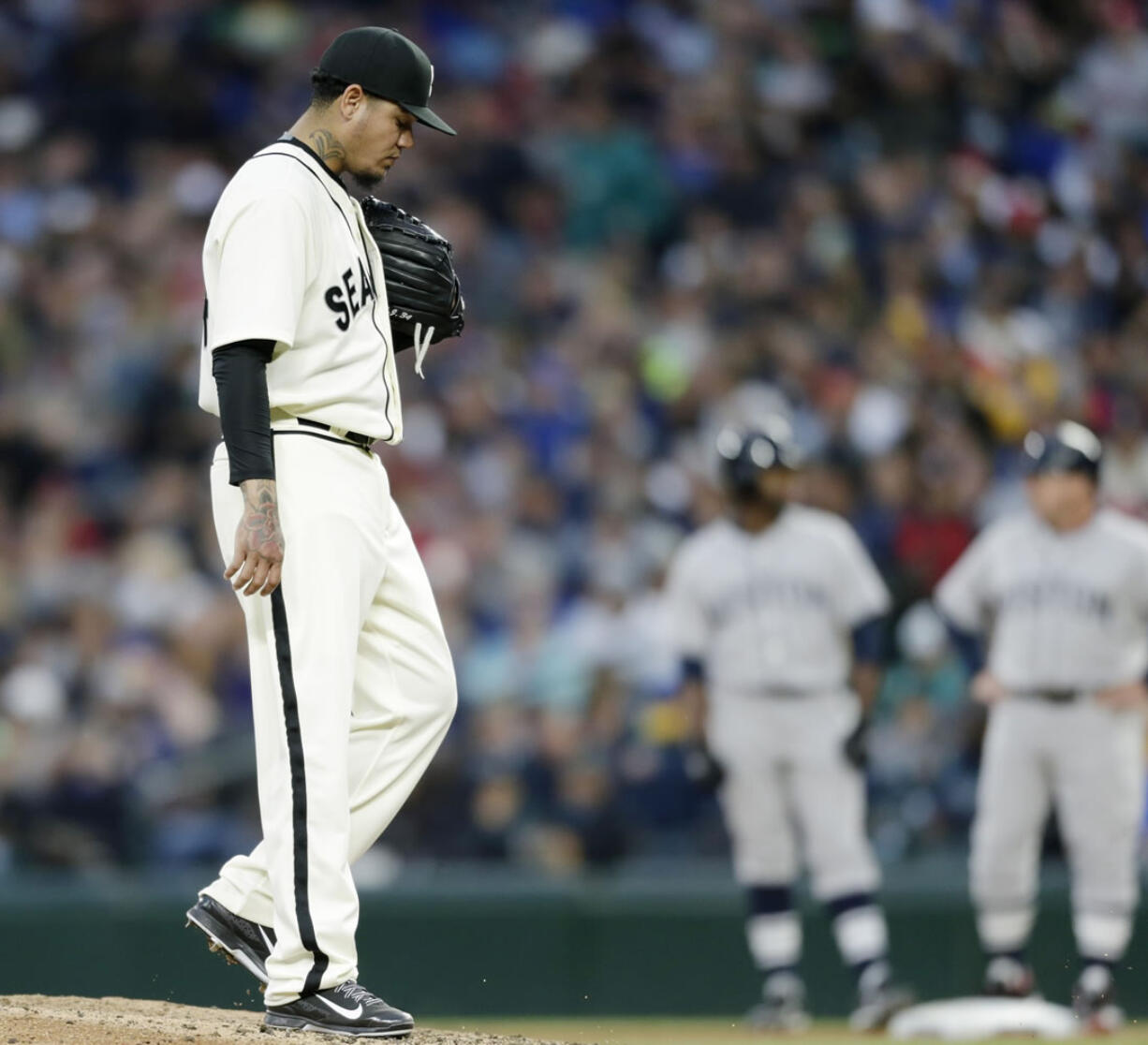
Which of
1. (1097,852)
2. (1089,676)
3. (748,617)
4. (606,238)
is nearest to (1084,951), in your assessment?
(1097,852)

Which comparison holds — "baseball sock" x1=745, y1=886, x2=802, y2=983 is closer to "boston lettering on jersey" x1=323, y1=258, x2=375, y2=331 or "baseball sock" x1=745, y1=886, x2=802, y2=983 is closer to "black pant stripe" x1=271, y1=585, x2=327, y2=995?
"black pant stripe" x1=271, y1=585, x2=327, y2=995

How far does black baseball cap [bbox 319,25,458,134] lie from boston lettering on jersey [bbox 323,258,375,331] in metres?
0.33

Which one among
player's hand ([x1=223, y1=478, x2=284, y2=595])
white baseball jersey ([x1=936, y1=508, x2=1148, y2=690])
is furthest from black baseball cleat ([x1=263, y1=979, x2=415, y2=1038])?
white baseball jersey ([x1=936, y1=508, x2=1148, y2=690])

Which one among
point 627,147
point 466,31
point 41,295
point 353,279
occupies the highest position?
point 466,31

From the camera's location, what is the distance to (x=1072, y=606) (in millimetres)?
7273

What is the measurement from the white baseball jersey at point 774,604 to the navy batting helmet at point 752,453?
1.07 ft

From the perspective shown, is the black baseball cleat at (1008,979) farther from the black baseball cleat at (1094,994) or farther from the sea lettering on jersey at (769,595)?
the sea lettering on jersey at (769,595)

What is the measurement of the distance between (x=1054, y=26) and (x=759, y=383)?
4222mm

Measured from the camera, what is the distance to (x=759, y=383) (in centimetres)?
1062

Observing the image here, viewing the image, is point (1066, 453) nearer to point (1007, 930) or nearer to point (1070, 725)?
point (1070, 725)

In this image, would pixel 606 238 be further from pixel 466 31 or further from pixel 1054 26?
pixel 1054 26

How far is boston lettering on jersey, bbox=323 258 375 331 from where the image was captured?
12.9 ft

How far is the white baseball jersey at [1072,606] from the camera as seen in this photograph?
7262mm

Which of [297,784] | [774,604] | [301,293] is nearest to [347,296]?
[301,293]
